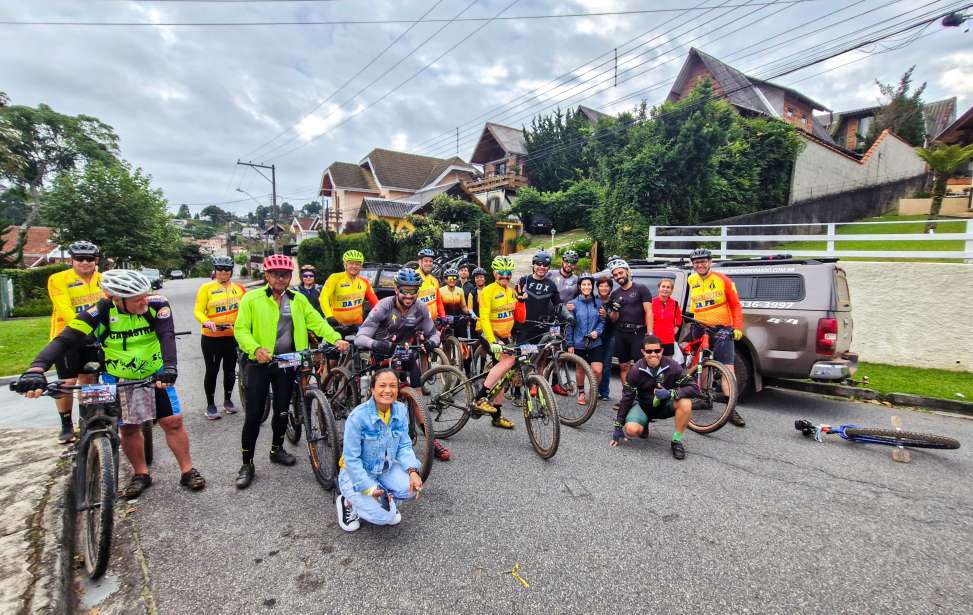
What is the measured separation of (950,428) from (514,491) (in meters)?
5.44

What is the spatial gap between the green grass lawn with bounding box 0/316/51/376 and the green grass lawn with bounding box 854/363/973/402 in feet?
46.3

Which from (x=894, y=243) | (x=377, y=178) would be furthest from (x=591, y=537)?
(x=377, y=178)

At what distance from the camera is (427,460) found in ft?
12.1

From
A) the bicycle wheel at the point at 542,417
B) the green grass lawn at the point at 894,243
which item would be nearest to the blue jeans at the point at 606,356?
the bicycle wheel at the point at 542,417

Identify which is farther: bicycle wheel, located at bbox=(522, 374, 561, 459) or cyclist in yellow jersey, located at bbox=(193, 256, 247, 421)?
cyclist in yellow jersey, located at bbox=(193, 256, 247, 421)

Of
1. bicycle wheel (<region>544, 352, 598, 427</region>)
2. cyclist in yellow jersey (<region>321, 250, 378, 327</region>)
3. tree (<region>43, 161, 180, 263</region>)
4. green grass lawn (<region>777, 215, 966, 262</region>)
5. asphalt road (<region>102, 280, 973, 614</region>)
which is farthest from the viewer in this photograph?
tree (<region>43, 161, 180, 263</region>)

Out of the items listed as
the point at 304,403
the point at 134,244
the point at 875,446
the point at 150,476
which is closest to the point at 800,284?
the point at 875,446

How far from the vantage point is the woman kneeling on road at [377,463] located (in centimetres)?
311

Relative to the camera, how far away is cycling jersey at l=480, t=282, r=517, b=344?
540 centimetres

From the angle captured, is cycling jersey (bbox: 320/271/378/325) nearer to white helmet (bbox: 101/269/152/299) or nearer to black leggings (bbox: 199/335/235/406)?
black leggings (bbox: 199/335/235/406)

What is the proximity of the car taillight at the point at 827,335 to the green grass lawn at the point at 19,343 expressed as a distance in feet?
40.4

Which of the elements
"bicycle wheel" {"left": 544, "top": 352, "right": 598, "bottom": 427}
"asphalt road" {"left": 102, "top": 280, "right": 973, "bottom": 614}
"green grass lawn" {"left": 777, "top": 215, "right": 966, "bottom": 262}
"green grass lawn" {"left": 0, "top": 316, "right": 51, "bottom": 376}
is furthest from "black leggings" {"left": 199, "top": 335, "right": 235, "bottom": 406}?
"green grass lawn" {"left": 777, "top": 215, "right": 966, "bottom": 262}

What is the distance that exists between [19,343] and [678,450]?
1394 cm

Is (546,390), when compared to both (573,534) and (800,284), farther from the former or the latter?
(800,284)
